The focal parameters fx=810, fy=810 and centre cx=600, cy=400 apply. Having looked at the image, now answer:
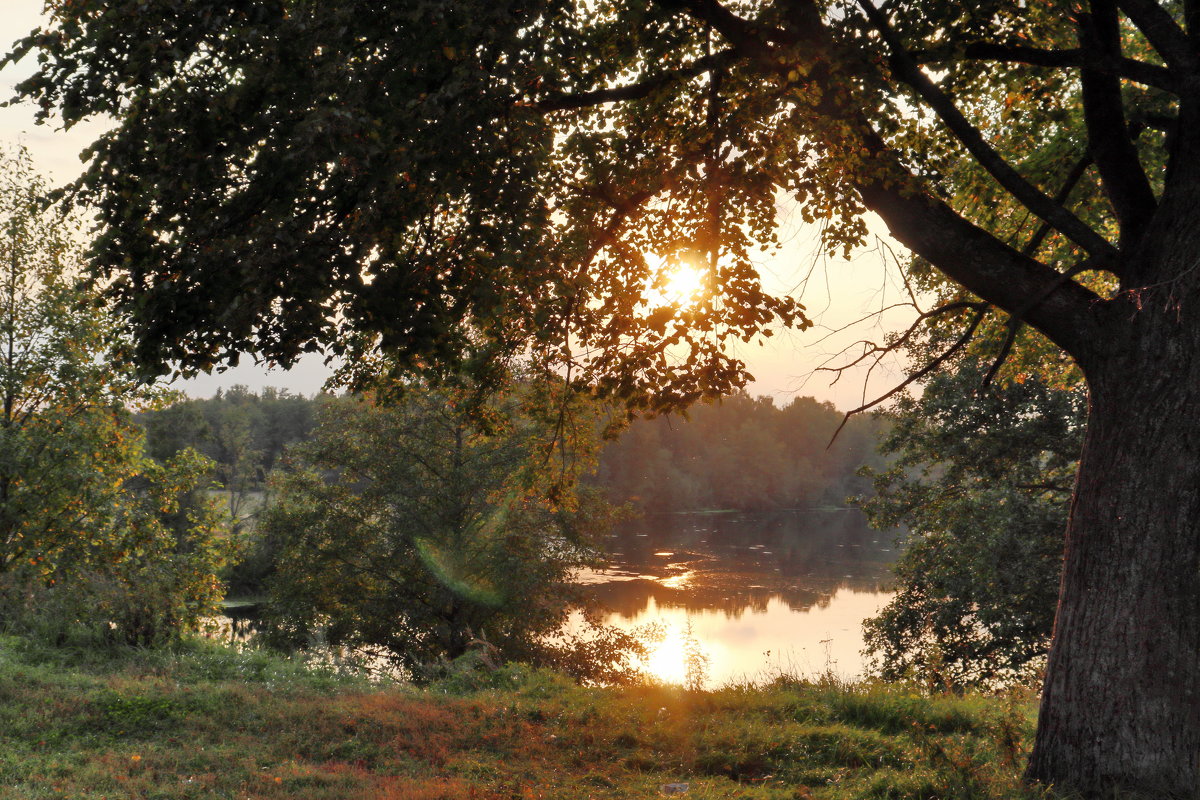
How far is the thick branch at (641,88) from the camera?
664cm

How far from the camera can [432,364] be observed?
7.00 meters

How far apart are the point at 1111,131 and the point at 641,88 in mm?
3801

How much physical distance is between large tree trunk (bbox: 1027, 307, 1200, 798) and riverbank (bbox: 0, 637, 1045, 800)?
70 cm

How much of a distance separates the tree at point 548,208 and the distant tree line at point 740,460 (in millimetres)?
69499

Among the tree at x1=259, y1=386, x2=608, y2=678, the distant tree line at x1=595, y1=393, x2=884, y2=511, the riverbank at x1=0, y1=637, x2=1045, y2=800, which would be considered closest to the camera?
the riverbank at x1=0, y1=637, x2=1045, y2=800

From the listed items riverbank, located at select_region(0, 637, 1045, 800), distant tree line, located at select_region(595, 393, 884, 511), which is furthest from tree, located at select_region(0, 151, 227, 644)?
distant tree line, located at select_region(595, 393, 884, 511)

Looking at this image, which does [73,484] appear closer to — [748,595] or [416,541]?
[416,541]

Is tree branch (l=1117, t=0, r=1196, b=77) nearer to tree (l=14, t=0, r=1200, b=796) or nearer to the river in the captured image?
tree (l=14, t=0, r=1200, b=796)

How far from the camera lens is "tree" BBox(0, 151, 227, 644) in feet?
46.7

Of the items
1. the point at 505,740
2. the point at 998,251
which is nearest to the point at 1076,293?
the point at 998,251

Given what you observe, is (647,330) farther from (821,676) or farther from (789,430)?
(789,430)

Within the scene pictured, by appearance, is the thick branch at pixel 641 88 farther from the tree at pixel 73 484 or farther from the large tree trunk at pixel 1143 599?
the tree at pixel 73 484

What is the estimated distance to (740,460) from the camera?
92812 millimetres

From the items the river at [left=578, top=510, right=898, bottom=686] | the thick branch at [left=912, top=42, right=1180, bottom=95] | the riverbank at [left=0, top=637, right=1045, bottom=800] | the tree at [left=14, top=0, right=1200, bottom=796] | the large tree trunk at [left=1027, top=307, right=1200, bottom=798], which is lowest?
the river at [left=578, top=510, right=898, bottom=686]
